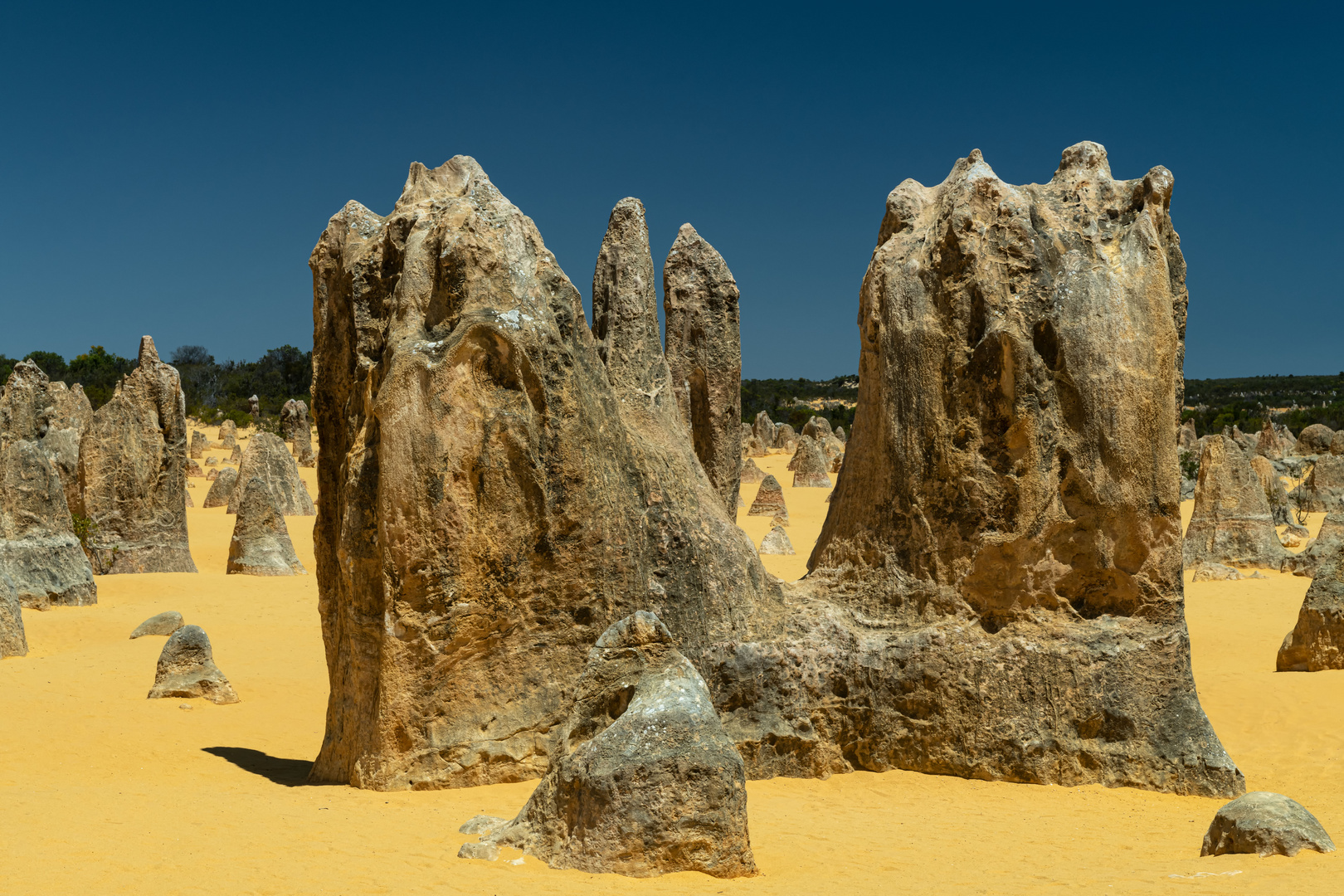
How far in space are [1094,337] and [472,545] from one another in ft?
12.9

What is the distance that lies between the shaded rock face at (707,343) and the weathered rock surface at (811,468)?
22118 mm

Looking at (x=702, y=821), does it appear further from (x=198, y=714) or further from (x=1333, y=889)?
(x=198, y=714)

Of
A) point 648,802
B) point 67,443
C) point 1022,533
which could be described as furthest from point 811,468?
point 648,802

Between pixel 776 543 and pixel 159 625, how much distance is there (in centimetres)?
999

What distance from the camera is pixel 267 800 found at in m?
6.05

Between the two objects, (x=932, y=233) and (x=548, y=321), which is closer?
(x=548, y=321)

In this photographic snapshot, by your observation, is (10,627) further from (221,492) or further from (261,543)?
(221,492)

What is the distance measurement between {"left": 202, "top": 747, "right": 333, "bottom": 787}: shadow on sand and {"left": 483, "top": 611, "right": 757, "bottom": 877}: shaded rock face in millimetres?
2430

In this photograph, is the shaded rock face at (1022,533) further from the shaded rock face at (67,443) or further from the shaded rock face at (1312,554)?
the shaded rock face at (67,443)

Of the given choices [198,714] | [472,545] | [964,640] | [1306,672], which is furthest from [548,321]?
[1306,672]

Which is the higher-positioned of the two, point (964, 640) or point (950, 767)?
point (964, 640)

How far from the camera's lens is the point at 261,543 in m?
16.8

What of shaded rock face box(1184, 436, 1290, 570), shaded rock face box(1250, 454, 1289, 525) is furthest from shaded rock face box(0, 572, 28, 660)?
shaded rock face box(1250, 454, 1289, 525)

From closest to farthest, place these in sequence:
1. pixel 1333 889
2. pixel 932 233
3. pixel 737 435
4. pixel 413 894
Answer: pixel 413 894
pixel 1333 889
pixel 932 233
pixel 737 435
